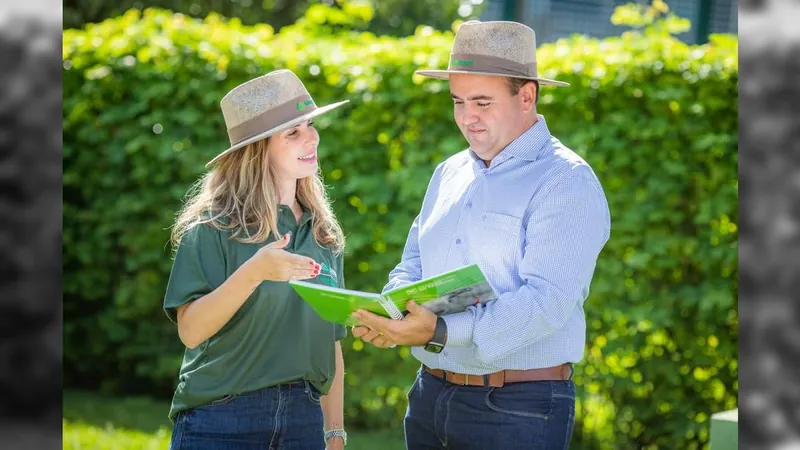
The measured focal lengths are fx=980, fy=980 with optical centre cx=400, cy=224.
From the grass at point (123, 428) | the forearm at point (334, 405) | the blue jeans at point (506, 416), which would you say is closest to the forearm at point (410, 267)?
the forearm at point (334, 405)

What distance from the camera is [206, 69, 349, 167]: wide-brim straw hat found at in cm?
291

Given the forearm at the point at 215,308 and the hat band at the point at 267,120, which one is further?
the hat band at the point at 267,120

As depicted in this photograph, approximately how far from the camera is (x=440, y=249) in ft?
9.52

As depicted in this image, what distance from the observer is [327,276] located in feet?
9.72

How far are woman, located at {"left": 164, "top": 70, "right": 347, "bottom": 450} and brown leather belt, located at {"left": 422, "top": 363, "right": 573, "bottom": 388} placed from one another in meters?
0.41

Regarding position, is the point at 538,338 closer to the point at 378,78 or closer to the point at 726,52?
the point at 726,52

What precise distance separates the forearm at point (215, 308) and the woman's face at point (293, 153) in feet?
1.51

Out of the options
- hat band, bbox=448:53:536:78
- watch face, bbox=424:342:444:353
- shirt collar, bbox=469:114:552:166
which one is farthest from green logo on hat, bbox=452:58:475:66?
watch face, bbox=424:342:444:353

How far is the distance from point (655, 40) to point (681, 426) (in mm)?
2228

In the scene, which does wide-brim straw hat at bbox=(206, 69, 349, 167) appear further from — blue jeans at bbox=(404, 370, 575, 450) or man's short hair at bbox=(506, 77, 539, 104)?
blue jeans at bbox=(404, 370, 575, 450)

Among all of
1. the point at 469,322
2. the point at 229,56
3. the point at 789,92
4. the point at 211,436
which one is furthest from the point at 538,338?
the point at 229,56

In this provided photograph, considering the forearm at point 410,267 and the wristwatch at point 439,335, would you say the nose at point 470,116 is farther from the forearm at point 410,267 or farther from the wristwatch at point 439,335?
the wristwatch at point 439,335

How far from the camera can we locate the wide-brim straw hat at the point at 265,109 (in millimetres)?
2912

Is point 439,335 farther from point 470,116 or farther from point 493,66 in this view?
point 493,66
